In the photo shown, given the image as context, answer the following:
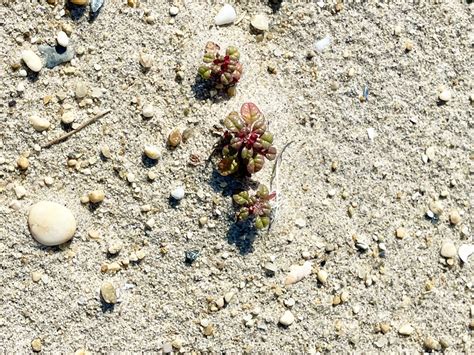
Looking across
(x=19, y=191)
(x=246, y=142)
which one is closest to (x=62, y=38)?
(x=19, y=191)

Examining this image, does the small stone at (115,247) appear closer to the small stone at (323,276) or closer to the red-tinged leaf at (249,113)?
the red-tinged leaf at (249,113)

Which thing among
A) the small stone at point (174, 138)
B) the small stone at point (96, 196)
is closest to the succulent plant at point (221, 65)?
the small stone at point (174, 138)

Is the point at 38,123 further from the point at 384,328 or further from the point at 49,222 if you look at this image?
the point at 384,328

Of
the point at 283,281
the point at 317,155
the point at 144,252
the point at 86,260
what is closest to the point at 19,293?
the point at 86,260

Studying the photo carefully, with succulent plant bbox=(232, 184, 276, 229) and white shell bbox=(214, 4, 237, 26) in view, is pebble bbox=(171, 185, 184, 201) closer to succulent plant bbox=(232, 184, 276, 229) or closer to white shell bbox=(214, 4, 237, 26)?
succulent plant bbox=(232, 184, 276, 229)

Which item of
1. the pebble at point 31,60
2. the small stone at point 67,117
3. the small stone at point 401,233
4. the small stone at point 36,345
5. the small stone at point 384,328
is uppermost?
the pebble at point 31,60

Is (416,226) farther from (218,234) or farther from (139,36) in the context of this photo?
(139,36)

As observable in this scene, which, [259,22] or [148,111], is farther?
[259,22]

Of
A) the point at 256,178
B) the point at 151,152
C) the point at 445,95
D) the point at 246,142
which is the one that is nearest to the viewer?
the point at 246,142
